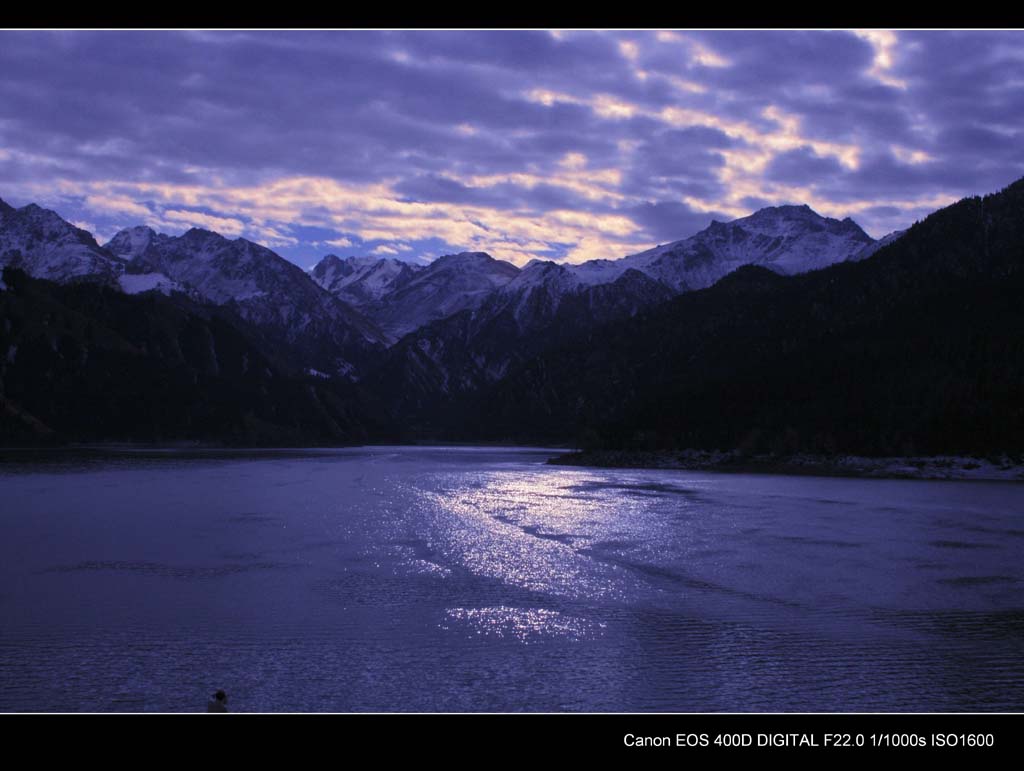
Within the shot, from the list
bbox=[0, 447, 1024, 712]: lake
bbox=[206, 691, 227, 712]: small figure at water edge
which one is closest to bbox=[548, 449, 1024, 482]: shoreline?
bbox=[0, 447, 1024, 712]: lake

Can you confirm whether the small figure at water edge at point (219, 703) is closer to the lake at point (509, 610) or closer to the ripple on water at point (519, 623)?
the lake at point (509, 610)

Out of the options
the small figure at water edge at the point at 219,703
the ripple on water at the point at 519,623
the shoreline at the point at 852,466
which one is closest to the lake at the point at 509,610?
the ripple on water at the point at 519,623

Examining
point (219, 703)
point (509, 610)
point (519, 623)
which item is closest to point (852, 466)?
point (509, 610)

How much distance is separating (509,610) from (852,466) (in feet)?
461

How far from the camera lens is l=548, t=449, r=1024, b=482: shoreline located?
486ft

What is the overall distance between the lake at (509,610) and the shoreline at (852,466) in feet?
218

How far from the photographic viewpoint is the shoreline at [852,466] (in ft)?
486

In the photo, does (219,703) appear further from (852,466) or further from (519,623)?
(852,466)

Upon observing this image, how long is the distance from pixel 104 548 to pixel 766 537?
168 feet

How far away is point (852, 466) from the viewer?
539ft

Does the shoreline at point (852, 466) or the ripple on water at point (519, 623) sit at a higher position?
the ripple on water at point (519, 623)
